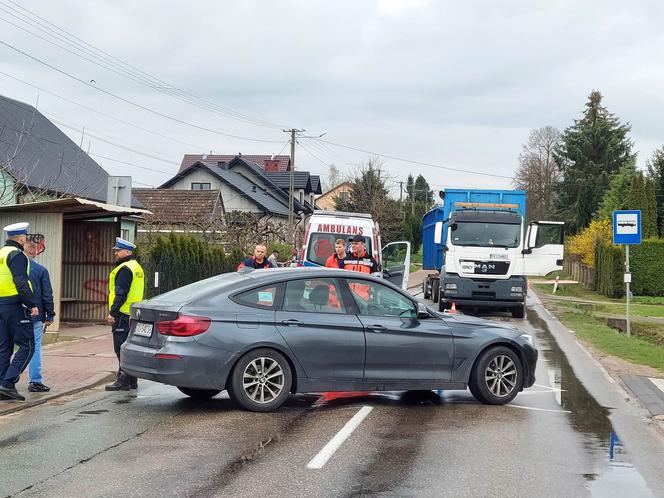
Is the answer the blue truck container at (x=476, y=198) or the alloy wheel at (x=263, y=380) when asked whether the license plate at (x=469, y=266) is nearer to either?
the blue truck container at (x=476, y=198)

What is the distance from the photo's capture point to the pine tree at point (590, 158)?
7081 cm

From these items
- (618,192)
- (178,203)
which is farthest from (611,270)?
(178,203)

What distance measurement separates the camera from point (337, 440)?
7.20 meters

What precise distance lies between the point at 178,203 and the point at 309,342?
44772 millimetres

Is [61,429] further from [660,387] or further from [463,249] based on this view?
[463,249]

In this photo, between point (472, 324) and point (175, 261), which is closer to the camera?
point (472, 324)

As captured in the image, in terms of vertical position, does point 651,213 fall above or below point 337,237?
above

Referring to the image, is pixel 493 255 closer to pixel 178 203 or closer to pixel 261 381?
pixel 261 381

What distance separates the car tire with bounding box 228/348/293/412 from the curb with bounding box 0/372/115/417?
221 cm

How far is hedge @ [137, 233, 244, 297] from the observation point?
21734 millimetres

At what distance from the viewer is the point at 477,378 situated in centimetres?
924

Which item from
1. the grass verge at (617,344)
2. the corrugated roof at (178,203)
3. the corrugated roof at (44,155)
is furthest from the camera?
the corrugated roof at (178,203)

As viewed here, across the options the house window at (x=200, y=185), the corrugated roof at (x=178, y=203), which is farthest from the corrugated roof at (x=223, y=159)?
the corrugated roof at (x=178, y=203)

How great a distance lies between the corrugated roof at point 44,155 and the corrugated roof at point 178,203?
10589 mm
